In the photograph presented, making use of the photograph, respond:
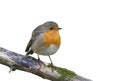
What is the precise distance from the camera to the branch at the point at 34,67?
41.0ft

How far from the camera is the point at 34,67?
12648mm

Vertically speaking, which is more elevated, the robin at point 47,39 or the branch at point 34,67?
the robin at point 47,39

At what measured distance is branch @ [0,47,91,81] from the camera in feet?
41.0

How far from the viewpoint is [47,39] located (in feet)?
41.2

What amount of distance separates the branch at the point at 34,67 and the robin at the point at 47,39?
0.80 feet

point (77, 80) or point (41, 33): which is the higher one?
point (41, 33)

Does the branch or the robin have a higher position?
the robin

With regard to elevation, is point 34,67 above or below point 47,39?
below

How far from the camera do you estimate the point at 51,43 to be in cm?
1256

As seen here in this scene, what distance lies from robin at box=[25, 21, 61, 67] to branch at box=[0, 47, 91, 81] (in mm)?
245

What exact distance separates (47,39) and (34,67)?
0.56 m

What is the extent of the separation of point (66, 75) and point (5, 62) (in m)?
1.13

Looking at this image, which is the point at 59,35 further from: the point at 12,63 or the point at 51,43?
the point at 12,63

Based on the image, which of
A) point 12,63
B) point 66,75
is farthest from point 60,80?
point 12,63
